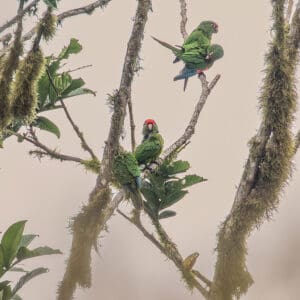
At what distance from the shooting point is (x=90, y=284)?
6.81 ft

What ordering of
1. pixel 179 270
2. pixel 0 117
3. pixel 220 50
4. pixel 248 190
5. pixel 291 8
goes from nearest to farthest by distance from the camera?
pixel 0 117 < pixel 248 190 < pixel 291 8 < pixel 179 270 < pixel 220 50

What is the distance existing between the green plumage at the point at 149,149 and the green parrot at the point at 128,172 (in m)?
0.19

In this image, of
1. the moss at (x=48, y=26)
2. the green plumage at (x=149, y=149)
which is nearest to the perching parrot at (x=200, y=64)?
the green plumage at (x=149, y=149)

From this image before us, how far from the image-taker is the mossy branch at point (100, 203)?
199 cm

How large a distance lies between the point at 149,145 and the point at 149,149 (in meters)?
0.03

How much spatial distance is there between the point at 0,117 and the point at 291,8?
1.28m

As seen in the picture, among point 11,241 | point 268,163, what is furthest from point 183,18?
point 11,241

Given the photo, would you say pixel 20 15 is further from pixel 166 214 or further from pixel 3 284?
pixel 166 214

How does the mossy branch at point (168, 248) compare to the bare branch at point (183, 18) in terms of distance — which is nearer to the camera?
the mossy branch at point (168, 248)

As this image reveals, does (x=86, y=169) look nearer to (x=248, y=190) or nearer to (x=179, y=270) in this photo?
(x=179, y=270)

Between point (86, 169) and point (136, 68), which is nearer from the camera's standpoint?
point (136, 68)

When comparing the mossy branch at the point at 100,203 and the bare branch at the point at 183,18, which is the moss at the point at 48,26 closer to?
the mossy branch at the point at 100,203

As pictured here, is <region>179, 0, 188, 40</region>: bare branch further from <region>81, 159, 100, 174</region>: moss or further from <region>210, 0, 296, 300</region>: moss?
<region>210, 0, 296, 300</region>: moss

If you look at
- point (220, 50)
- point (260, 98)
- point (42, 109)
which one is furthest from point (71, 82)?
point (220, 50)
